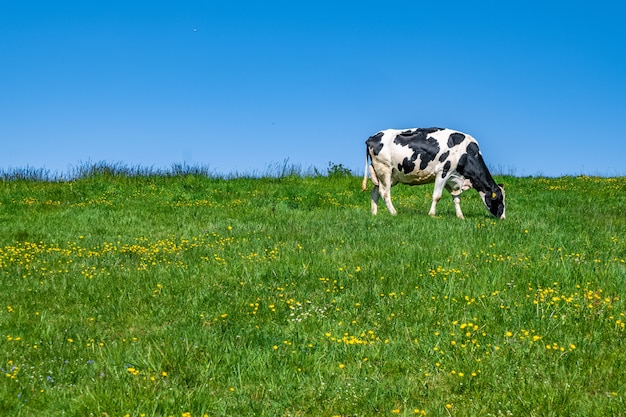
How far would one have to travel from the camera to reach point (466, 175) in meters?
16.8

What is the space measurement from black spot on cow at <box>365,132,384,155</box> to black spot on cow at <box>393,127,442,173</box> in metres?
0.46

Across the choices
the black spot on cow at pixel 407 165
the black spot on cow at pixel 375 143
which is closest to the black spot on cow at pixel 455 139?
the black spot on cow at pixel 407 165

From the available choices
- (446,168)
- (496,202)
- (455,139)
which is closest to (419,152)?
(446,168)

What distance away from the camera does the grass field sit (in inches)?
212

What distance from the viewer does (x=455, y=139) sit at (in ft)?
54.9

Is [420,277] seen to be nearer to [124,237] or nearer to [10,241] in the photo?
[124,237]

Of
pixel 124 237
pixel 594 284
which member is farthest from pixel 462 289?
pixel 124 237

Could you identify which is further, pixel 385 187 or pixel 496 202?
pixel 385 187

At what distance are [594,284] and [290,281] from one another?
407 cm

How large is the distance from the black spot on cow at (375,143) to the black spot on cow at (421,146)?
458 mm

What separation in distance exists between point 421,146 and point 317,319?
33.0 feet

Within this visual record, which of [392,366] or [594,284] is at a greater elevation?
[594,284]

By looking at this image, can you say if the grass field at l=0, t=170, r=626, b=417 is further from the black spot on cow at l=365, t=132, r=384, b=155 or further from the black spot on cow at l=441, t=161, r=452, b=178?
the black spot on cow at l=365, t=132, r=384, b=155

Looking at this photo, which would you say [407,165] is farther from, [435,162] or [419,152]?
[435,162]
